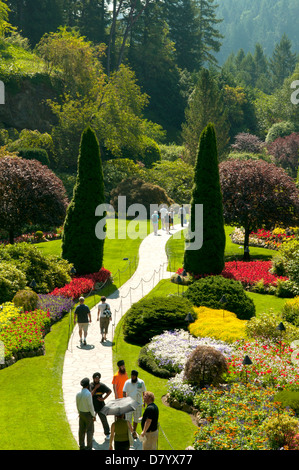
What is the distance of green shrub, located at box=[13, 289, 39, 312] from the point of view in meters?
19.5

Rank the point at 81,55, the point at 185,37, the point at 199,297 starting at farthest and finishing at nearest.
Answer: the point at 185,37 → the point at 81,55 → the point at 199,297

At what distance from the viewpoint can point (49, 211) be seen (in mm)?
28391

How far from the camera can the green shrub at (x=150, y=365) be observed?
15.0 metres

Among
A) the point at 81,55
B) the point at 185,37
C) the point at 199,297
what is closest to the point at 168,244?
the point at 199,297

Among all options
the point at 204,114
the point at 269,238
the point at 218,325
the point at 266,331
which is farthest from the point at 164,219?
the point at 204,114

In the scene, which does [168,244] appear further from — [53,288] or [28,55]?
[28,55]

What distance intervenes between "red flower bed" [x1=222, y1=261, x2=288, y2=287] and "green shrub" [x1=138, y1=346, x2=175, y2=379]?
9.59m

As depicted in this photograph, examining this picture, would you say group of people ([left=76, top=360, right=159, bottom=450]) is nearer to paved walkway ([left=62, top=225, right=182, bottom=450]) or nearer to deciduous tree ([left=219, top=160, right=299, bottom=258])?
paved walkway ([left=62, top=225, right=182, bottom=450])

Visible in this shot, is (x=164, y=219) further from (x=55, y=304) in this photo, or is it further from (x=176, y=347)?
(x=176, y=347)

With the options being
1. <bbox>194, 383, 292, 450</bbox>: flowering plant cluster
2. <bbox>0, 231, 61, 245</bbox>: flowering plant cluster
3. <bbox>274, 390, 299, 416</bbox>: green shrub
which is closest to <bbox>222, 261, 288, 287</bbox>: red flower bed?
<bbox>194, 383, 292, 450</bbox>: flowering plant cluster

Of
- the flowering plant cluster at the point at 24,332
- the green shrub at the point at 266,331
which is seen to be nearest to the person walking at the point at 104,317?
the flowering plant cluster at the point at 24,332

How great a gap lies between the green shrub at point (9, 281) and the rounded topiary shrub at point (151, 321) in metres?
4.94

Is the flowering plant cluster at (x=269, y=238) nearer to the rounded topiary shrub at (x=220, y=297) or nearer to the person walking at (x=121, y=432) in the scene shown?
the rounded topiary shrub at (x=220, y=297)
